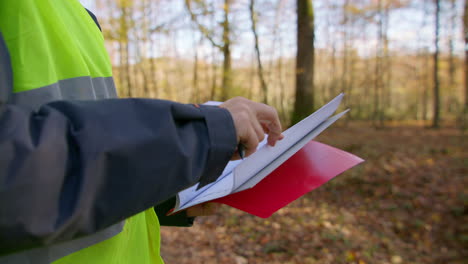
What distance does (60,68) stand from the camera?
30.2 inches

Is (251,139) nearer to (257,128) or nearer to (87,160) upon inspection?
(257,128)

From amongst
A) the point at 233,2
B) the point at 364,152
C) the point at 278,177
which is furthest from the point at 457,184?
the point at 233,2

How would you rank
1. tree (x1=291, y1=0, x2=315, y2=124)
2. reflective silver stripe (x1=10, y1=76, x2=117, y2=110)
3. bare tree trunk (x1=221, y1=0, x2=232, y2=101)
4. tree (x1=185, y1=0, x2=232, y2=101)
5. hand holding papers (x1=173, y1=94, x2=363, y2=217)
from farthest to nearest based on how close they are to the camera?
bare tree trunk (x1=221, y1=0, x2=232, y2=101)
tree (x1=185, y1=0, x2=232, y2=101)
tree (x1=291, y1=0, x2=315, y2=124)
hand holding papers (x1=173, y1=94, x2=363, y2=217)
reflective silver stripe (x1=10, y1=76, x2=117, y2=110)

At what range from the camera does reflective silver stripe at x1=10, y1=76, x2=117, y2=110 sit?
66 cm

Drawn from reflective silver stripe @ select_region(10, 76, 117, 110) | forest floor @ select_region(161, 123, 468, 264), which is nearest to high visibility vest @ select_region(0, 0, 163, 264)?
reflective silver stripe @ select_region(10, 76, 117, 110)

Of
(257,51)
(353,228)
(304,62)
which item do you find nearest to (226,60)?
(257,51)

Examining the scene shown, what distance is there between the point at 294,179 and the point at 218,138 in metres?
0.51

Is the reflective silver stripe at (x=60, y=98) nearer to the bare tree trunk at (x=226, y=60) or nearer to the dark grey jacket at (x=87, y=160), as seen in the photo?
the dark grey jacket at (x=87, y=160)

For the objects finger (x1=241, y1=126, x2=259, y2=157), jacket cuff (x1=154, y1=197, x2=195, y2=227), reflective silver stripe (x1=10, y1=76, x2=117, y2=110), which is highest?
reflective silver stripe (x1=10, y1=76, x2=117, y2=110)

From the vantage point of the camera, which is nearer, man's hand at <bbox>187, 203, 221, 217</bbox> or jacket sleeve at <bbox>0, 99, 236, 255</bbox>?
jacket sleeve at <bbox>0, 99, 236, 255</bbox>

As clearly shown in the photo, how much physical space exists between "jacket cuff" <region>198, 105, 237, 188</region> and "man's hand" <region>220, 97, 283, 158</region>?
0.03 m

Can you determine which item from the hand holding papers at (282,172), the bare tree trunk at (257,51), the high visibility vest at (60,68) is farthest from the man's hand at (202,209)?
the bare tree trunk at (257,51)

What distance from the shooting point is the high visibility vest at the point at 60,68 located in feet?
2.20

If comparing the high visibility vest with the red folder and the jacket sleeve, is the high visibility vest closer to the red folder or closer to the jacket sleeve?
the jacket sleeve
